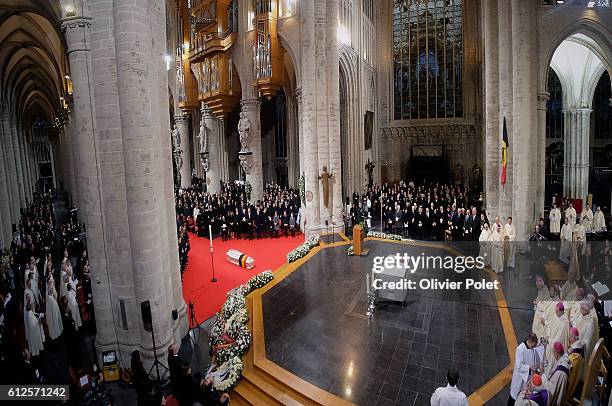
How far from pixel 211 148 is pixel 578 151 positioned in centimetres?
2301

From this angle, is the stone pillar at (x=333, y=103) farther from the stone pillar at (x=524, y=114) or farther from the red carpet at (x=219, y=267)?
the stone pillar at (x=524, y=114)

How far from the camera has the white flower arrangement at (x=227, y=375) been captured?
7.09 meters

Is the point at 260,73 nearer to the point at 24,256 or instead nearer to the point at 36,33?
the point at 36,33

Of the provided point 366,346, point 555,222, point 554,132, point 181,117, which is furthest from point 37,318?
point 554,132

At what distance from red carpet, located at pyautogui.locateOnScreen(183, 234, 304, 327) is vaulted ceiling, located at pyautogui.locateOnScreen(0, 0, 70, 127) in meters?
7.48

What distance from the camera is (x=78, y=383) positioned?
6.38m

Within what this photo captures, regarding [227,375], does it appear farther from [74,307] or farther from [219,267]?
[219,267]

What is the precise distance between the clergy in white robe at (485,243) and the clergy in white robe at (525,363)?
6.54 m

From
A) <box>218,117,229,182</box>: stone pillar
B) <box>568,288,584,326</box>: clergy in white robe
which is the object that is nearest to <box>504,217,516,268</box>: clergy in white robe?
<box>568,288,584,326</box>: clergy in white robe

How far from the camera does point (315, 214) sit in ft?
56.1

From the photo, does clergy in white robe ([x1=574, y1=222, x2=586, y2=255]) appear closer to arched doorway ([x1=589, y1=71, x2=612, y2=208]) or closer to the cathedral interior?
the cathedral interior

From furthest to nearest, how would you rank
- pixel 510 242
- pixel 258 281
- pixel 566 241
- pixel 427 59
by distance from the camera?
pixel 427 59 → pixel 566 241 → pixel 510 242 → pixel 258 281

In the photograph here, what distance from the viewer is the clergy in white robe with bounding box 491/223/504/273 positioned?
11516 millimetres

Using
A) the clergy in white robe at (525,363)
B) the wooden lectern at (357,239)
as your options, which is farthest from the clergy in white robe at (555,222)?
the clergy in white robe at (525,363)
